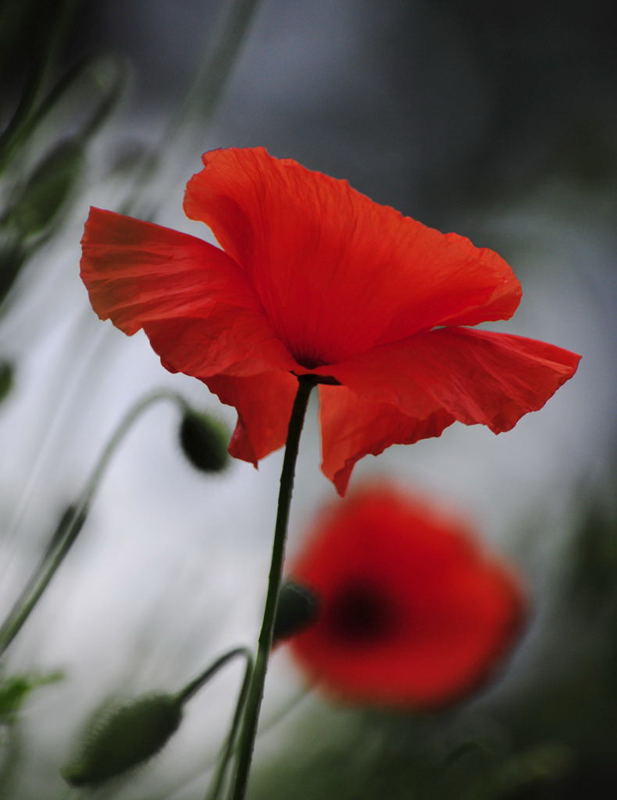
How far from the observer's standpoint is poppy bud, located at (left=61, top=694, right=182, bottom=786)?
1.10 feet

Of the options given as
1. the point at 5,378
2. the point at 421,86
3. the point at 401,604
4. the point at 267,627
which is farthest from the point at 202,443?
the point at 421,86

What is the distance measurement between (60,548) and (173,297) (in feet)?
0.35

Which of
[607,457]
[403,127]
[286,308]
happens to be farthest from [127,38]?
[286,308]

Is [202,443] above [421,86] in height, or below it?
below

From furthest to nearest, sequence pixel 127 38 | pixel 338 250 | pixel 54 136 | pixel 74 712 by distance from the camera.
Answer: pixel 127 38 → pixel 74 712 → pixel 54 136 → pixel 338 250

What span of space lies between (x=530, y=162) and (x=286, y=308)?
2300 millimetres

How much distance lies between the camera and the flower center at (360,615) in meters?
0.78

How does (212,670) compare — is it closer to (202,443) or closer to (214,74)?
(202,443)

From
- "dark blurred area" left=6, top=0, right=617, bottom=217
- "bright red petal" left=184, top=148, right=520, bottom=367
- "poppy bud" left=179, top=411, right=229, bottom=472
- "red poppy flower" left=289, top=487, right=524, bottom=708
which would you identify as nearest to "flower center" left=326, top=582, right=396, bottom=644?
"red poppy flower" left=289, top=487, right=524, bottom=708

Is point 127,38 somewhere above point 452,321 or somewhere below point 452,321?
above

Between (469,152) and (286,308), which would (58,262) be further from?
(469,152)

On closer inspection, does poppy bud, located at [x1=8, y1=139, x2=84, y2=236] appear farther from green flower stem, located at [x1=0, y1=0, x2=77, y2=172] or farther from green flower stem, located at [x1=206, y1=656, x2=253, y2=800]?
green flower stem, located at [x1=206, y1=656, x2=253, y2=800]

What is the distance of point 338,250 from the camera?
1.11ft

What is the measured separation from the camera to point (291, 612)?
35 cm
